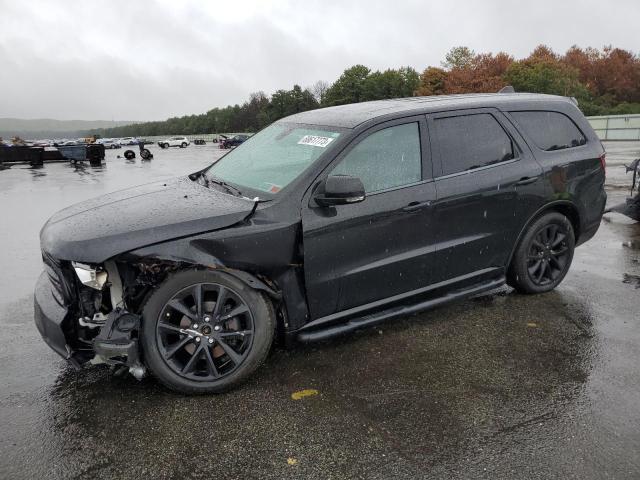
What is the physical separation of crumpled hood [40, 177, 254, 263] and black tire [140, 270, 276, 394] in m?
0.29

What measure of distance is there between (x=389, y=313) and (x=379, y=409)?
830mm

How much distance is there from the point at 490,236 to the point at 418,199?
0.84m

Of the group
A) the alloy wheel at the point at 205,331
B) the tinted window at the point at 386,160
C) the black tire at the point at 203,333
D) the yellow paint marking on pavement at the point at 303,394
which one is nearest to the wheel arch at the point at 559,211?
the tinted window at the point at 386,160

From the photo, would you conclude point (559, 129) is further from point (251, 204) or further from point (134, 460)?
point (134, 460)

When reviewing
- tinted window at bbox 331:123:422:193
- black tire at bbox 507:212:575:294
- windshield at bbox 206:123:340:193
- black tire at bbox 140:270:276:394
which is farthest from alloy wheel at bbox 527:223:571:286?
black tire at bbox 140:270:276:394

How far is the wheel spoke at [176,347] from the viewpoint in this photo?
3.05 m

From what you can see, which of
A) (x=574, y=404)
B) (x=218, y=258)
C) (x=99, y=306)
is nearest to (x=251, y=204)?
(x=218, y=258)

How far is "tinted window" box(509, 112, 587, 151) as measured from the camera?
4418 millimetres

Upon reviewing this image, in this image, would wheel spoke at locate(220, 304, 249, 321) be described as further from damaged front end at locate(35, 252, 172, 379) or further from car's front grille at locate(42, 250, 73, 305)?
car's front grille at locate(42, 250, 73, 305)

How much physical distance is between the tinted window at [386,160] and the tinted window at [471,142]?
0.80ft

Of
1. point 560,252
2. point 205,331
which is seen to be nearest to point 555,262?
point 560,252

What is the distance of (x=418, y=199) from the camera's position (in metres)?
3.66

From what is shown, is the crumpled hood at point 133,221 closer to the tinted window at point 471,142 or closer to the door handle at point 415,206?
the door handle at point 415,206

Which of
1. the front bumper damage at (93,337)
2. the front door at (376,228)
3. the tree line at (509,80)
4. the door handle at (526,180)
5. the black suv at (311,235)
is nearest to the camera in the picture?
the front bumper damage at (93,337)
